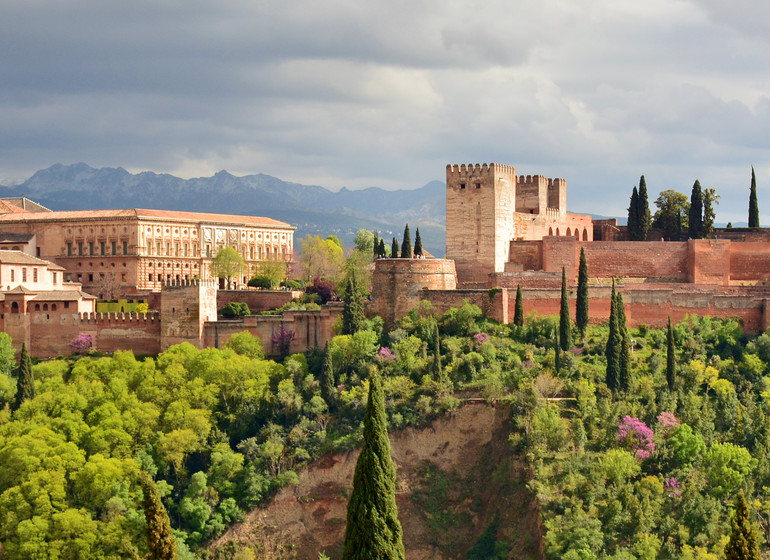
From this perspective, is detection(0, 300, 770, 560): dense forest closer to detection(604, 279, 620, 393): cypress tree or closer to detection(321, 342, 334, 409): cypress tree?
detection(321, 342, 334, 409): cypress tree

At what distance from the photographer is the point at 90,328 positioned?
58.0 m

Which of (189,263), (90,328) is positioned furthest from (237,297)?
(189,263)

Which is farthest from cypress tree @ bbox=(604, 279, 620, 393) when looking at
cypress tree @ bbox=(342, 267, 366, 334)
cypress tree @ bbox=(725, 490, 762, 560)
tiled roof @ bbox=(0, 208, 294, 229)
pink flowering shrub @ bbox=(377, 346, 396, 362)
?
tiled roof @ bbox=(0, 208, 294, 229)

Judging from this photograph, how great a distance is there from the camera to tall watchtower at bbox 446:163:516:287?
5759cm

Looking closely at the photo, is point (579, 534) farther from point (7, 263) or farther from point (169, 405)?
point (7, 263)

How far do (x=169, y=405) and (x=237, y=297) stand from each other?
44.3ft

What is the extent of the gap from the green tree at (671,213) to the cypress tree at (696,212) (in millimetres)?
1880

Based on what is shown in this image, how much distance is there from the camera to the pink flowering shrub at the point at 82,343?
188 feet

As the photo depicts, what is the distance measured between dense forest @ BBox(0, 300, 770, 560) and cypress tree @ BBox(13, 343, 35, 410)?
43 cm

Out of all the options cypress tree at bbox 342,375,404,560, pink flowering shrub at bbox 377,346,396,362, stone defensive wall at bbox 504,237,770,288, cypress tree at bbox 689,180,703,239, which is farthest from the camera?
cypress tree at bbox 689,180,703,239

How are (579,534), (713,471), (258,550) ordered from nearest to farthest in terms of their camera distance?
1. (579,534)
2. (713,471)
3. (258,550)

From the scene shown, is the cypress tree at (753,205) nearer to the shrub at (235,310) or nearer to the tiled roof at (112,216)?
the shrub at (235,310)

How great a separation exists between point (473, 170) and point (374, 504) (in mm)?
28153

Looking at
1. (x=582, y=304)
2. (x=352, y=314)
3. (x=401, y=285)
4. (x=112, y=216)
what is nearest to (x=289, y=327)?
(x=352, y=314)
